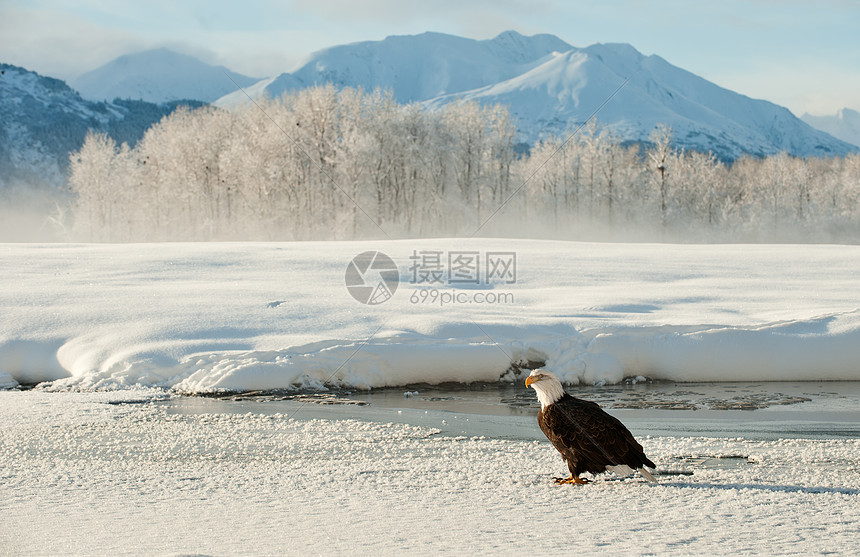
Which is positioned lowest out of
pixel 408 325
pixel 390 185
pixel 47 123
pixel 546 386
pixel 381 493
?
pixel 381 493

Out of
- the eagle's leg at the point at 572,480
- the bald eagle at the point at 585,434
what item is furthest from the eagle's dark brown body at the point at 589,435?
the eagle's leg at the point at 572,480

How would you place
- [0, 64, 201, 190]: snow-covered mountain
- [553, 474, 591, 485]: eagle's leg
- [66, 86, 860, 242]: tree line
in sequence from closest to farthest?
[553, 474, 591, 485]: eagle's leg → [66, 86, 860, 242]: tree line → [0, 64, 201, 190]: snow-covered mountain

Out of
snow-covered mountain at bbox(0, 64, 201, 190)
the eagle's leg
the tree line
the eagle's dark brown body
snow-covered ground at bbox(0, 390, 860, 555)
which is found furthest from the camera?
snow-covered mountain at bbox(0, 64, 201, 190)

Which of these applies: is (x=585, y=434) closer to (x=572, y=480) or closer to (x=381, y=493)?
(x=572, y=480)

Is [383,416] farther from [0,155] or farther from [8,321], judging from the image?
[0,155]

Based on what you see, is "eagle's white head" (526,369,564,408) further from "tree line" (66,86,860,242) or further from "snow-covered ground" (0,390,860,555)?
"tree line" (66,86,860,242)

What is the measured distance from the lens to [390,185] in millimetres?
48719

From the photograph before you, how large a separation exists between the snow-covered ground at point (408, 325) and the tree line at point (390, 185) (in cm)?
1651

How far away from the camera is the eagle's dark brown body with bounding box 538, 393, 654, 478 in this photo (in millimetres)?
5930

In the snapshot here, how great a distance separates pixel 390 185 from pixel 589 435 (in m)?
43.6

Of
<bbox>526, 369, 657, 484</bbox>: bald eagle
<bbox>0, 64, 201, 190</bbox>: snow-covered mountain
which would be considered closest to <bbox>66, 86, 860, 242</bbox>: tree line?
<bbox>526, 369, 657, 484</bbox>: bald eagle

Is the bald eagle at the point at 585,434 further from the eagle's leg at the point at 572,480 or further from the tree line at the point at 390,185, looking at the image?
the tree line at the point at 390,185

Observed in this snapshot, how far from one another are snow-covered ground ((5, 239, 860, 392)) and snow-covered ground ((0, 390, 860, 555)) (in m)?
3.16

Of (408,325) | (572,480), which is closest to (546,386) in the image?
(572,480)
